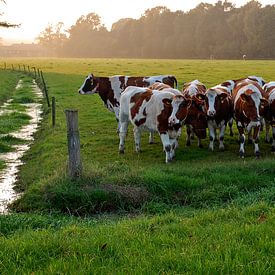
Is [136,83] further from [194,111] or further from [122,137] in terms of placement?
[194,111]

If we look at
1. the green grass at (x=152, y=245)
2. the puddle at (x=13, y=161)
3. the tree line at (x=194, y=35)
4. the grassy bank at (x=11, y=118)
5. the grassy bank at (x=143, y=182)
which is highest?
the tree line at (x=194, y=35)

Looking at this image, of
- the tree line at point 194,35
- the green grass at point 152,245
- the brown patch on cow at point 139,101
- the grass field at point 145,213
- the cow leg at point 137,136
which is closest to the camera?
the green grass at point 152,245

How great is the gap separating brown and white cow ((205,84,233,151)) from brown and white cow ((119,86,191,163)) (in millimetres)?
971

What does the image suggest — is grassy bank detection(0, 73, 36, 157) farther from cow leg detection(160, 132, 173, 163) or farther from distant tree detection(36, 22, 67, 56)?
distant tree detection(36, 22, 67, 56)

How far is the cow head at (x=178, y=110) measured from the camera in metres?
11.6

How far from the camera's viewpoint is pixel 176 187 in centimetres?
917

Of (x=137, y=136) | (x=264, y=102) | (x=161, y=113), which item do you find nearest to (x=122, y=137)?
(x=137, y=136)

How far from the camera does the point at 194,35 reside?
346 ft

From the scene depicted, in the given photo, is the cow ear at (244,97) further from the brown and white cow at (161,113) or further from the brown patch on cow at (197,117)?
the brown and white cow at (161,113)

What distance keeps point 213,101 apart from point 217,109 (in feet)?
→ 1.12

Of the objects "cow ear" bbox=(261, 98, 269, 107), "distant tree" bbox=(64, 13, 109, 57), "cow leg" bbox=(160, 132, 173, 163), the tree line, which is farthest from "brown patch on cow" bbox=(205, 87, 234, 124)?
"distant tree" bbox=(64, 13, 109, 57)

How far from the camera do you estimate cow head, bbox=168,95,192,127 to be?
11.6m

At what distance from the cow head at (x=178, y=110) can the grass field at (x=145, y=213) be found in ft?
3.51

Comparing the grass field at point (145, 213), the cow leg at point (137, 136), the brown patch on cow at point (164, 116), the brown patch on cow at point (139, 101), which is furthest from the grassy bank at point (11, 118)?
the brown patch on cow at point (164, 116)
